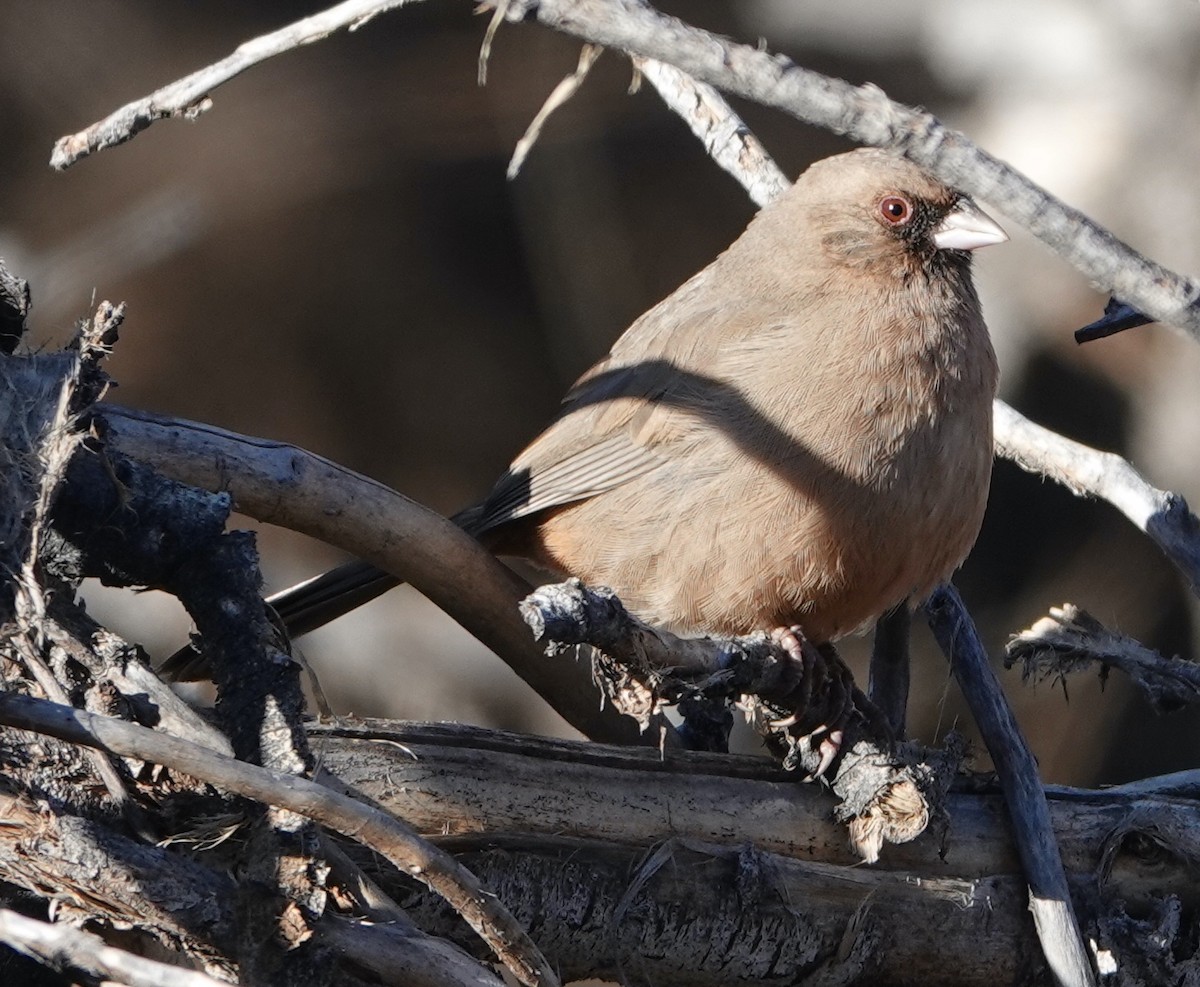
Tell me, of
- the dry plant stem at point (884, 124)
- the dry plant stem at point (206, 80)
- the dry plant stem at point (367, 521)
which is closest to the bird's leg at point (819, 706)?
the dry plant stem at point (367, 521)

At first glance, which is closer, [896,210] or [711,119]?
[711,119]

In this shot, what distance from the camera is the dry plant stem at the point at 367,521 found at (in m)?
3.18

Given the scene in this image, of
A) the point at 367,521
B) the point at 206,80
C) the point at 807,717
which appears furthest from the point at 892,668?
the point at 206,80

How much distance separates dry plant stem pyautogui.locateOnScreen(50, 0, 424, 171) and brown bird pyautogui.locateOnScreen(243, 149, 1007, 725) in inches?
66.8

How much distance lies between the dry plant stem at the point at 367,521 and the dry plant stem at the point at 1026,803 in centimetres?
87

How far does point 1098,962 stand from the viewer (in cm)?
322

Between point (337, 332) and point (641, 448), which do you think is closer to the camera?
point (641, 448)

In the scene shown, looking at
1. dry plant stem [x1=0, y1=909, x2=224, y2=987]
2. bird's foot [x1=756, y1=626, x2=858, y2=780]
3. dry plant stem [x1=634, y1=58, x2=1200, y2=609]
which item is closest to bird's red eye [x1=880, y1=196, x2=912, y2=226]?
dry plant stem [x1=634, y1=58, x2=1200, y2=609]

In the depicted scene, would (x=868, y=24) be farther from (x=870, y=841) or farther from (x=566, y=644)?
(x=566, y=644)

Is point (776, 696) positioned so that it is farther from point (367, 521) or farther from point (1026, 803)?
point (367, 521)

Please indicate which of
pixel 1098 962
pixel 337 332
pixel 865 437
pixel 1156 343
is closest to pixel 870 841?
pixel 1098 962

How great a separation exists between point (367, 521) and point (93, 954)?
1.53m

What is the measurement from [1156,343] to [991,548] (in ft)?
3.80

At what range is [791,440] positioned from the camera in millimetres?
3871
